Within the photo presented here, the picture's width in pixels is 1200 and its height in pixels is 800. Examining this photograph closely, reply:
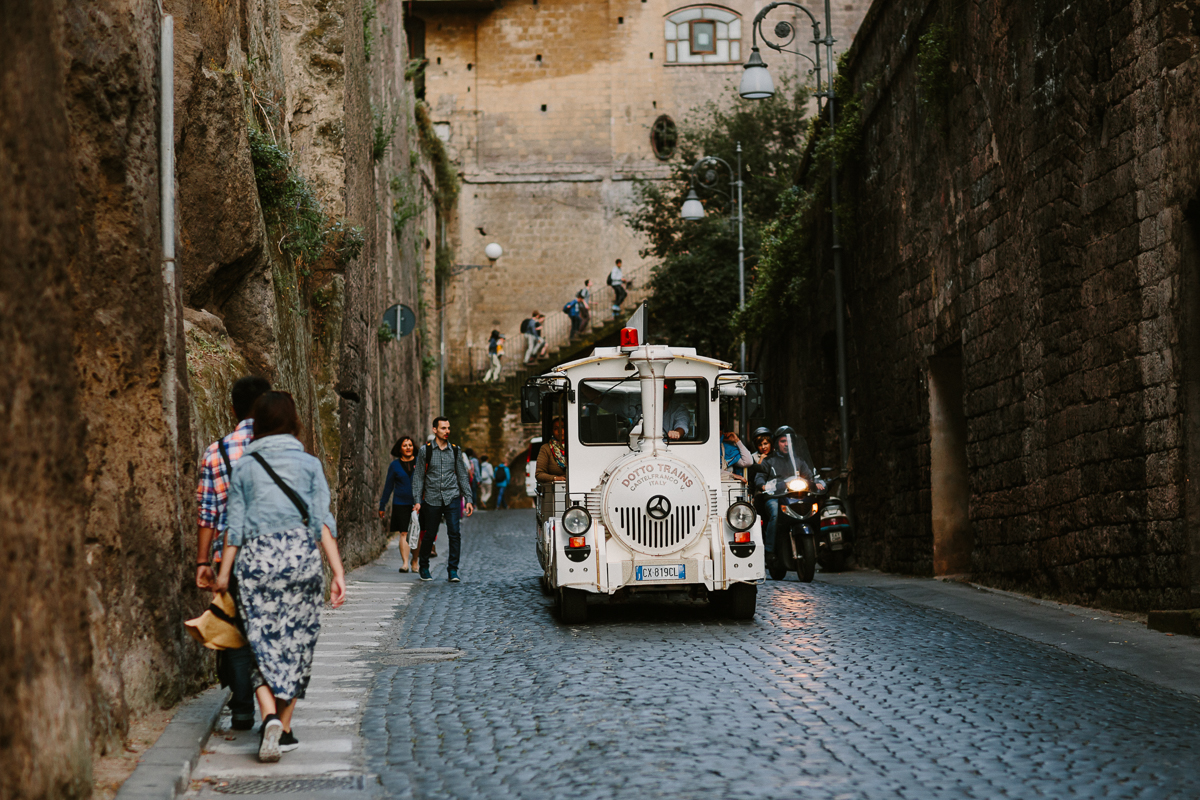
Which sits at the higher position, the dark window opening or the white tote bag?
the dark window opening

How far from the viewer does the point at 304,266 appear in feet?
47.3

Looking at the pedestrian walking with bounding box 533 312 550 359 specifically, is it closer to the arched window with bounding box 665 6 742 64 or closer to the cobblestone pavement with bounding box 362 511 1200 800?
the arched window with bounding box 665 6 742 64

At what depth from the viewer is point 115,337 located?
6930 mm

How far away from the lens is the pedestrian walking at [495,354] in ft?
140

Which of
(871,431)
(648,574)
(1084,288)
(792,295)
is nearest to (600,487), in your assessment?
(648,574)

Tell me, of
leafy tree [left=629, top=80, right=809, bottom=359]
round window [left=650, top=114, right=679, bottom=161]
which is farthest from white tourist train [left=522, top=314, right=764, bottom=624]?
round window [left=650, top=114, right=679, bottom=161]

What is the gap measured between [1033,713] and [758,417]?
5431 mm

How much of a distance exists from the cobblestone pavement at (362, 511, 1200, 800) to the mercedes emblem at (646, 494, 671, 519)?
865mm

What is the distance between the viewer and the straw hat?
622cm

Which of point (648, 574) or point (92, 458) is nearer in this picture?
point (92, 458)

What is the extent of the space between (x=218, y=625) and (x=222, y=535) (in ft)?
1.76

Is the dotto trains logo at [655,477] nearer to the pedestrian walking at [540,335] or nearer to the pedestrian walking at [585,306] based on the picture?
the pedestrian walking at [540,335]

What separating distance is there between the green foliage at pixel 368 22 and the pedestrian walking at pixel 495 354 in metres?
21.6

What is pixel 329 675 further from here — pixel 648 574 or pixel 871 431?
pixel 871 431
